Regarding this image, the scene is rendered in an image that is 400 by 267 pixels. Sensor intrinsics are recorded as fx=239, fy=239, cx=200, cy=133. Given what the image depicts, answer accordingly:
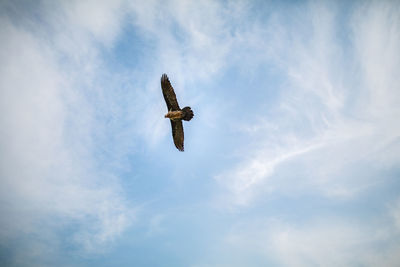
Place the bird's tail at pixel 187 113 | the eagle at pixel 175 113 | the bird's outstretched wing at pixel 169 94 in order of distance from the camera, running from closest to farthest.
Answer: the bird's outstretched wing at pixel 169 94, the eagle at pixel 175 113, the bird's tail at pixel 187 113

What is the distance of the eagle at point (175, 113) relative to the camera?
15.8 meters

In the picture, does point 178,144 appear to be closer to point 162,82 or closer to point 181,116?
point 181,116

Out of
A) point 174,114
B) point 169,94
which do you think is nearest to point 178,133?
point 174,114

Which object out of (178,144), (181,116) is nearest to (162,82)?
(181,116)

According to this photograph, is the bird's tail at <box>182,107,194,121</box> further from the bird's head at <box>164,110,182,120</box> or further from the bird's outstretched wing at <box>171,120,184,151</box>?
the bird's outstretched wing at <box>171,120,184,151</box>

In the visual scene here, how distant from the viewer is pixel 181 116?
1680 cm

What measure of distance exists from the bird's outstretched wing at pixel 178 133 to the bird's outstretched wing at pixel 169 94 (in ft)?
3.78

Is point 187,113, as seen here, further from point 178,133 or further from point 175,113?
point 178,133

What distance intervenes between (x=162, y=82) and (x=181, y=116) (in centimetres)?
269

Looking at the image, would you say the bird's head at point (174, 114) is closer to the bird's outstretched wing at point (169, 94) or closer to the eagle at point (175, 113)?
the eagle at point (175, 113)

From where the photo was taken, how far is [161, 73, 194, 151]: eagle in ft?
51.8

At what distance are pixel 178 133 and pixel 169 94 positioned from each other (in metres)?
3.14

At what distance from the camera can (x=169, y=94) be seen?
16.1 m

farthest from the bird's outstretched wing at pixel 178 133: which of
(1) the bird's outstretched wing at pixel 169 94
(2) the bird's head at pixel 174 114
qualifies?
(1) the bird's outstretched wing at pixel 169 94
